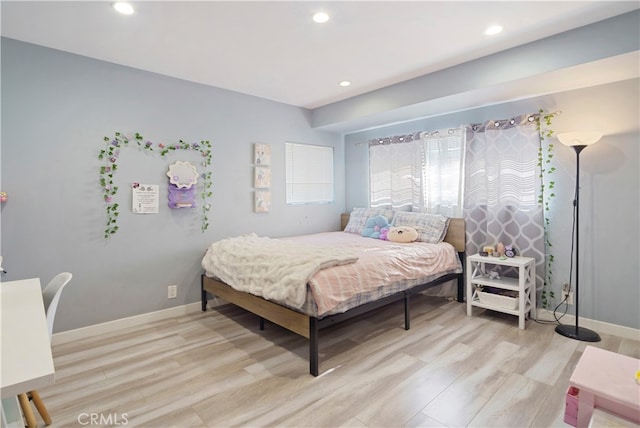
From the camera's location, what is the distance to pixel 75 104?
2789 mm

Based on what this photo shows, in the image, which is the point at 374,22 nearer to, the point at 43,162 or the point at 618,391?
the point at 618,391

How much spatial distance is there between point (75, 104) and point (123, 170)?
2.09 ft

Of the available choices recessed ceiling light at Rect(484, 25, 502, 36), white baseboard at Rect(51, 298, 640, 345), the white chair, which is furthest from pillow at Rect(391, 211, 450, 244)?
the white chair

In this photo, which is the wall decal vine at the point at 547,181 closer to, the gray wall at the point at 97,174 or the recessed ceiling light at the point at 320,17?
the recessed ceiling light at the point at 320,17

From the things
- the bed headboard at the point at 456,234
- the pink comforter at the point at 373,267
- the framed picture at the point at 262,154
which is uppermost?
the framed picture at the point at 262,154

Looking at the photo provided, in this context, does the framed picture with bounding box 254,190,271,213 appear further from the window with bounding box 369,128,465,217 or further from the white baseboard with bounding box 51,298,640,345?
the window with bounding box 369,128,465,217

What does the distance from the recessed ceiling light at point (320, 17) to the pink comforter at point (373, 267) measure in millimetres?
1742

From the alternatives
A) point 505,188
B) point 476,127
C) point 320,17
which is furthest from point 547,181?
point 320,17

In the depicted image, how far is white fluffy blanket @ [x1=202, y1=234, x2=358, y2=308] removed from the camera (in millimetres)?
2320

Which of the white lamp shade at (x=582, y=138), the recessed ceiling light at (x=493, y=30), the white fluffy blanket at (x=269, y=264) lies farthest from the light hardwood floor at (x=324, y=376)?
the recessed ceiling light at (x=493, y=30)

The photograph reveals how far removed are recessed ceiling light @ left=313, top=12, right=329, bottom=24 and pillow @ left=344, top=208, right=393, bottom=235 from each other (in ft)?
8.28

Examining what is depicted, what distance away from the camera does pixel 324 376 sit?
2246 mm

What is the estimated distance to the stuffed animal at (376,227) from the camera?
158 inches

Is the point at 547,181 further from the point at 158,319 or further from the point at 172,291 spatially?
the point at 158,319
